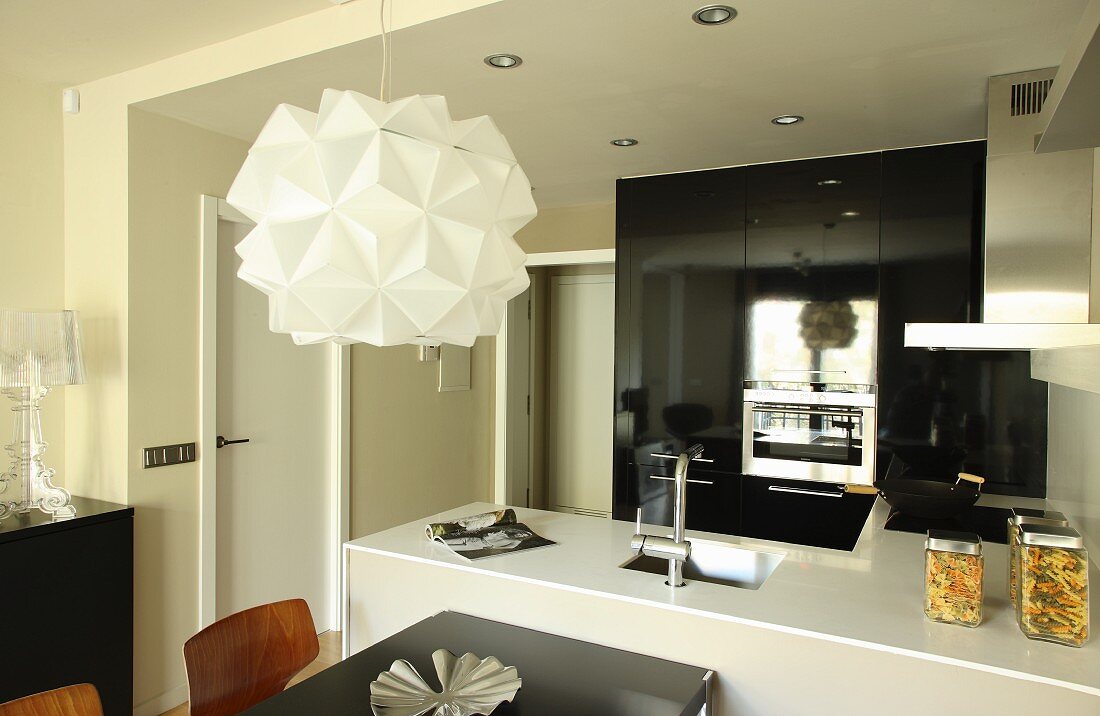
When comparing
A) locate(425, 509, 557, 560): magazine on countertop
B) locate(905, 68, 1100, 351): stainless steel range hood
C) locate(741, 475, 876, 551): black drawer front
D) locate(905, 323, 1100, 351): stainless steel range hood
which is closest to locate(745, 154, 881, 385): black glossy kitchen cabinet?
locate(741, 475, 876, 551): black drawer front

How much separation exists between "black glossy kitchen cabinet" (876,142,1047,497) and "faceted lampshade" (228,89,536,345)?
2407 mm

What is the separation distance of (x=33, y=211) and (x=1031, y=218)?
3739 mm

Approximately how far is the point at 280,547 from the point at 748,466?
2.32 m

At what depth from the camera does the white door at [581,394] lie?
579 cm

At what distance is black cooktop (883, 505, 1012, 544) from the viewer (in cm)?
227

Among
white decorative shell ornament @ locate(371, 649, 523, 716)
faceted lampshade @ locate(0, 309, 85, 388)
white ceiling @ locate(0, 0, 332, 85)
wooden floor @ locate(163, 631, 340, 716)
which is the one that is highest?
white ceiling @ locate(0, 0, 332, 85)

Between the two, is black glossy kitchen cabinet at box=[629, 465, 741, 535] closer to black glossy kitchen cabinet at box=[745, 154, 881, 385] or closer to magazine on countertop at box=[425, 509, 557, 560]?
black glossy kitchen cabinet at box=[745, 154, 881, 385]

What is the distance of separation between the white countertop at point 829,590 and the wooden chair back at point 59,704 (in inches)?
33.3

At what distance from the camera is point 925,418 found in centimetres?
306

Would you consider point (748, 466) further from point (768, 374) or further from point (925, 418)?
point (925, 418)

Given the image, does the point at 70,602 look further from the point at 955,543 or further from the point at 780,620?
the point at 955,543

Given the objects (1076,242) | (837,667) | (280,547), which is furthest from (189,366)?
(1076,242)

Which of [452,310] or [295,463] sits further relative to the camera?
[295,463]

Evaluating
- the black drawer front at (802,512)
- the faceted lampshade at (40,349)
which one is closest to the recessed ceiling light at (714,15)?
the black drawer front at (802,512)
